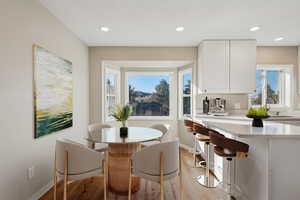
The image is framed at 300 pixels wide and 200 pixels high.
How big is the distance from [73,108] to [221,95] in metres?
3.05

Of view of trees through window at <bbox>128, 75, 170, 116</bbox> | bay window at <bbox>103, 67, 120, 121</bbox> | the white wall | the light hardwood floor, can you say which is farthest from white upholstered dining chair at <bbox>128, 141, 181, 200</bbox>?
view of trees through window at <bbox>128, 75, 170, 116</bbox>

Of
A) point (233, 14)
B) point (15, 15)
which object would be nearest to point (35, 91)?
point (15, 15)

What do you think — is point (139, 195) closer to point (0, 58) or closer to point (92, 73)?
point (0, 58)

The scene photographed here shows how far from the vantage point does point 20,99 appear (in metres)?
1.82

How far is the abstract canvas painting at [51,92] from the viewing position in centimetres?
206

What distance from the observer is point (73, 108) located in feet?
9.92

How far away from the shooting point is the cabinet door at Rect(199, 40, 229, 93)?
11.1 ft

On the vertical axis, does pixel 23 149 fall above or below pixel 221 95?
below

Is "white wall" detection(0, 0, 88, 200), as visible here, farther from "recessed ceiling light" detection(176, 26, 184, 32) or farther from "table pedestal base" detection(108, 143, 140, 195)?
"recessed ceiling light" detection(176, 26, 184, 32)

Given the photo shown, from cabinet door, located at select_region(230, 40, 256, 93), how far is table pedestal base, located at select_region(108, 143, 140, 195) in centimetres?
248

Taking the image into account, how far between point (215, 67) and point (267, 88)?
159cm

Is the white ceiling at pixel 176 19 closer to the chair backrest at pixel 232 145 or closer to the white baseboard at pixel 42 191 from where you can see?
the chair backrest at pixel 232 145

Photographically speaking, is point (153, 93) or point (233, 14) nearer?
point (233, 14)

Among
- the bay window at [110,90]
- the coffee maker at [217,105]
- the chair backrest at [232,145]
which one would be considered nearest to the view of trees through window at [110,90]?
the bay window at [110,90]
